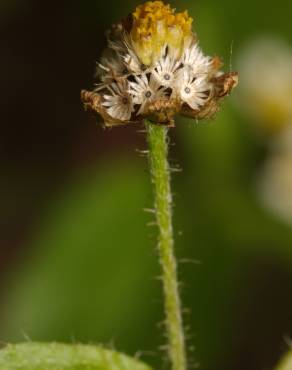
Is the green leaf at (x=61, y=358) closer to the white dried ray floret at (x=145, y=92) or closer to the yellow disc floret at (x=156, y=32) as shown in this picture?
the white dried ray floret at (x=145, y=92)

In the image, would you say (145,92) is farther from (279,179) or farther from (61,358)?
(279,179)

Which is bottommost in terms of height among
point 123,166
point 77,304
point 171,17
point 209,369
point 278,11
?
point 209,369

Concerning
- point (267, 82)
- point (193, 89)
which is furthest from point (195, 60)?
point (267, 82)

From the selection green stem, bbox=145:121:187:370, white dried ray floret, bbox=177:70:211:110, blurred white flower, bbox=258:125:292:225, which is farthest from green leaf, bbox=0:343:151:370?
blurred white flower, bbox=258:125:292:225

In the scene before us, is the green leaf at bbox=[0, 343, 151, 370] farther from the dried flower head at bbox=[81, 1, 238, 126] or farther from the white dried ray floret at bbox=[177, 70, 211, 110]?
the white dried ray floret at bbox=[177, 70, 211, 110]

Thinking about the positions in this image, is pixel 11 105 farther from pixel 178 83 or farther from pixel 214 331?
pixel 178 83

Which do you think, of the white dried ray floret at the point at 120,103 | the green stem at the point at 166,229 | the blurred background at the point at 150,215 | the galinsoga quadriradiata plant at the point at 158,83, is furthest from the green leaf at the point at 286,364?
the blurred background at the point at 150,215

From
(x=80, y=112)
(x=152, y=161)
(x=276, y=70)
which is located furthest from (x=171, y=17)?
(x=80, y=112)
